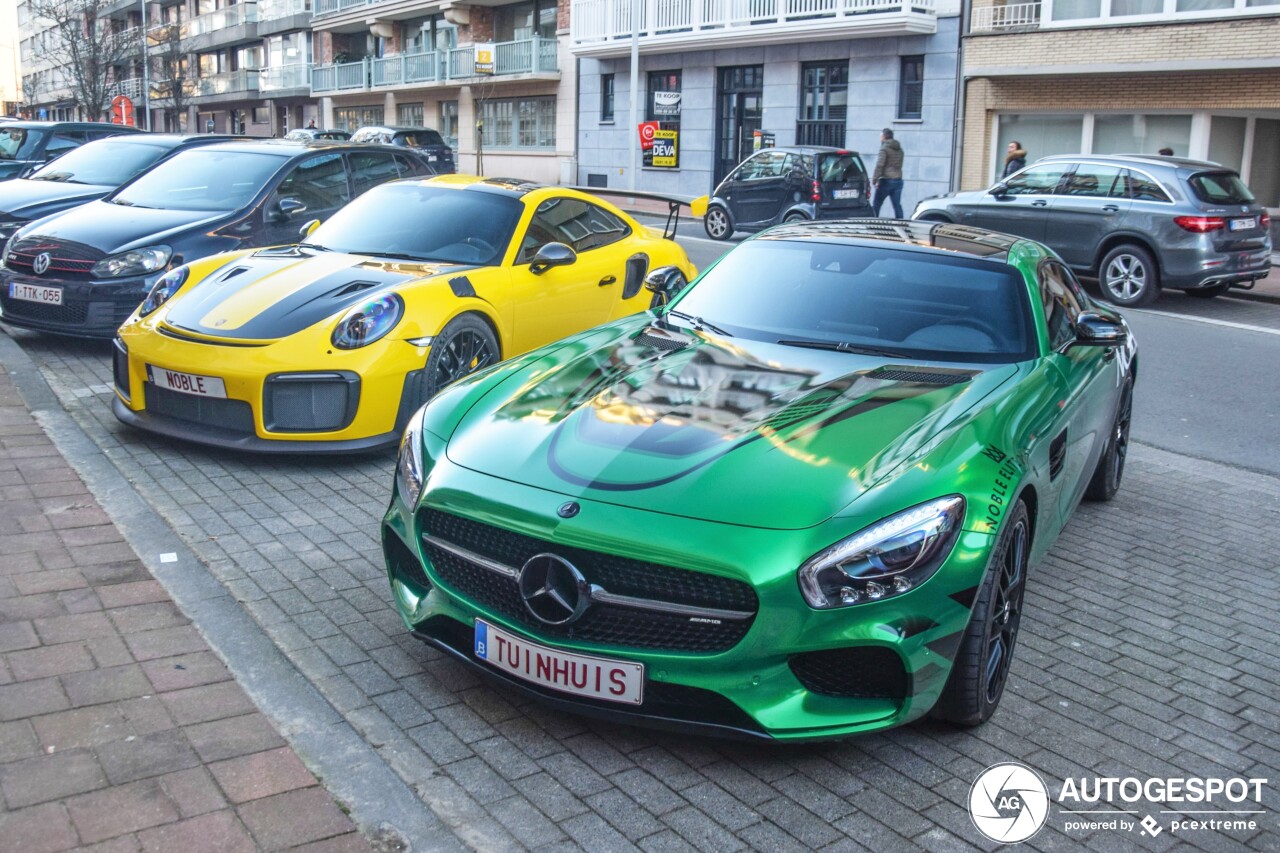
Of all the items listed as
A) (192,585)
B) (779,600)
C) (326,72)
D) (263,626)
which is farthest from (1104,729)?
(326,72)

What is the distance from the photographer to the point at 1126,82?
22.5 metres

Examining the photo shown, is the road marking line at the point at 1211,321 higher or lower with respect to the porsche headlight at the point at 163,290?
lower

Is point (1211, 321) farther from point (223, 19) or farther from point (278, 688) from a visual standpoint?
point (223, 19)

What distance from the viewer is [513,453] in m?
3.76

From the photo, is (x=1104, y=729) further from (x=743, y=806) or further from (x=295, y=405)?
(x=295, y=405)

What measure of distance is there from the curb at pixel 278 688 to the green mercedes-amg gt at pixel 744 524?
1.34 ft

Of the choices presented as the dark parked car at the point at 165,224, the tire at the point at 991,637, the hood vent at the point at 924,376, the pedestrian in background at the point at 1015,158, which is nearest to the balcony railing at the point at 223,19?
the pedestrian in background at the point at 1015,158

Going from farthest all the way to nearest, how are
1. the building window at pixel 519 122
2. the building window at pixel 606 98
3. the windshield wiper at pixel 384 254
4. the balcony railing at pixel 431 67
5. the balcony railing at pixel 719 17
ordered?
the building window at pixel 519 122 < the balcony railing at pixel 431 67 < the building window at pixel 606 98 < the balcony railing at pixel 719 17 < the windshield wiper at pixel 384 254

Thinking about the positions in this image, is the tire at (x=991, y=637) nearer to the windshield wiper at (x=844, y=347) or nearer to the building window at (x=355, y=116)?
the windshield wiper at (x=844, y=347)

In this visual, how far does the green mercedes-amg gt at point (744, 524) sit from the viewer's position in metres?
3.26

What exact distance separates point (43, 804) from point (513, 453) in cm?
158

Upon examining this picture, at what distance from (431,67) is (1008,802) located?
43.4 m

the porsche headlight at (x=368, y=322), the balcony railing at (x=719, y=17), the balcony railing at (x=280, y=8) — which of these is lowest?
the porsche headlight at (x=368, y=322)

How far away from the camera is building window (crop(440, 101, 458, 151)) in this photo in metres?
44.2
